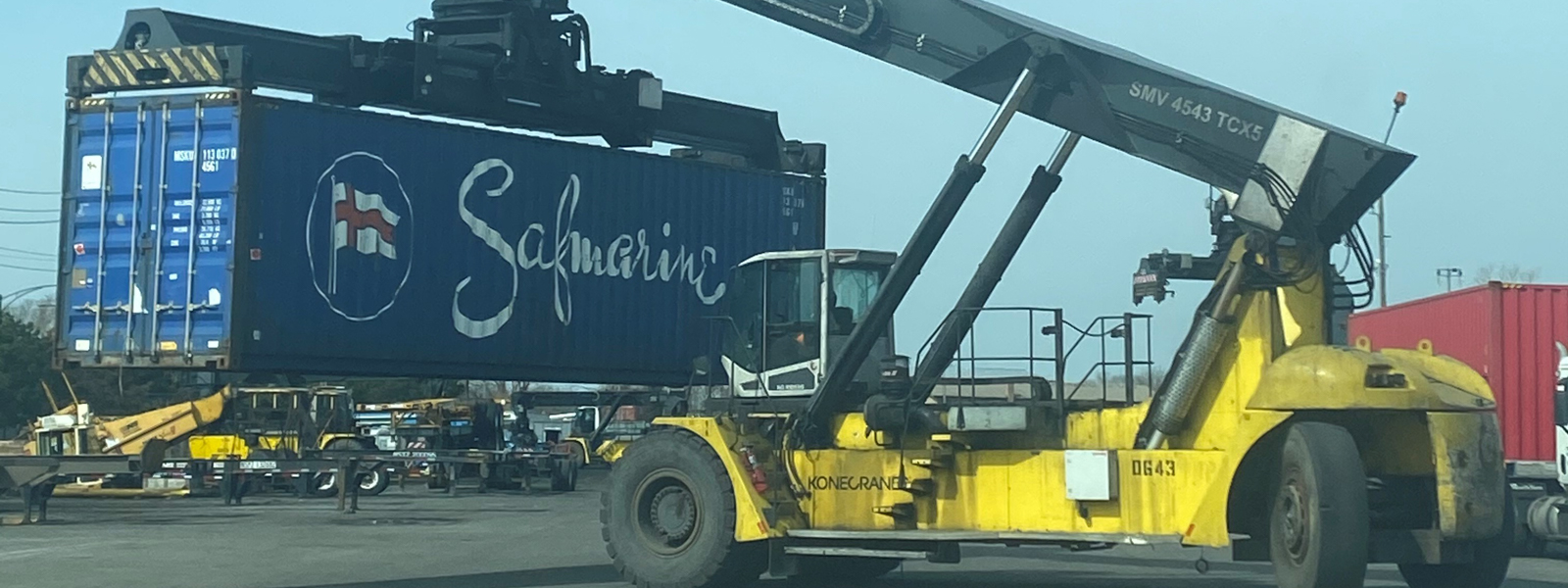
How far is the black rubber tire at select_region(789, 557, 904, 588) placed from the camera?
14.4 m

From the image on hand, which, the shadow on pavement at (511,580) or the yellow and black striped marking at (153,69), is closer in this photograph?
the shadow on pavement at (511,580)

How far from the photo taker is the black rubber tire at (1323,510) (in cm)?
1005

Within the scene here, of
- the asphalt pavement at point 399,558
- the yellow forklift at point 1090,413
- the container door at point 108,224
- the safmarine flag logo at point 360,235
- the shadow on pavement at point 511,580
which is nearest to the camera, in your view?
the yellow forklift at point 1090,413

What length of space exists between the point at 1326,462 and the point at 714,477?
14.6 ft

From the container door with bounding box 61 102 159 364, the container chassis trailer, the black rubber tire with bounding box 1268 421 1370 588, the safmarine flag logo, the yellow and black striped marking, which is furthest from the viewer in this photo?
the safmarine flag logo

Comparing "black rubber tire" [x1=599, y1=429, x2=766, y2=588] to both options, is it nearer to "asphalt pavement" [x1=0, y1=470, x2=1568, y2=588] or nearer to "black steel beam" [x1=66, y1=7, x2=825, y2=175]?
"asphalt pavement" [x1=0, y1=470, x2=1568, y2=588]

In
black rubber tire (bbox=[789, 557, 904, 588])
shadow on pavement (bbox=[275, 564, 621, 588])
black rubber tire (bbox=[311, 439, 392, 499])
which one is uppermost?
black rubber tire (bbox=[789, 557, 904, 588])

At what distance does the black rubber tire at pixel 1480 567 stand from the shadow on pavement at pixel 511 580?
6.57 metres

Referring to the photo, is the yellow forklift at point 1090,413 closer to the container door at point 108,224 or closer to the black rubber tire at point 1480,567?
the black rubber tire at point 1480,567

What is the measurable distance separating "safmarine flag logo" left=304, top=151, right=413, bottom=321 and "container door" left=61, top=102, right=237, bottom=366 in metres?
1.10

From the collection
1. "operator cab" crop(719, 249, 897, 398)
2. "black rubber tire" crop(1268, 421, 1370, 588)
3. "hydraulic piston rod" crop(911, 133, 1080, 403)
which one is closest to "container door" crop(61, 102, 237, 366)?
"operator cab" crop(719, 249, 897, 398)

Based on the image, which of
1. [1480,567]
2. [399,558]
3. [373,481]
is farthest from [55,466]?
[373,481]

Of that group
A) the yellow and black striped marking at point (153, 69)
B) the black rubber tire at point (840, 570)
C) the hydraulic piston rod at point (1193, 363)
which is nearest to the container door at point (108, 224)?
the yellow and black striped marking at point (153, 69)

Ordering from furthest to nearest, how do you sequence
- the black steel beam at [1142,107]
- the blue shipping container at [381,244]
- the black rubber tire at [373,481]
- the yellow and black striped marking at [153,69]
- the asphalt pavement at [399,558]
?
the black rubber tire at [373,481]
the blue shipping container at [381,244]
the yellow and black striped marking at [153,69]
the asphalt pavement at [399,558]
the black steel beam at [1142,107]
